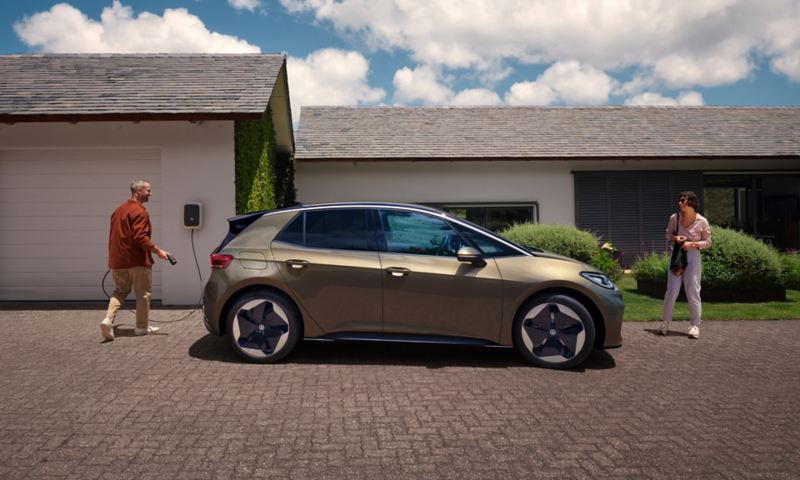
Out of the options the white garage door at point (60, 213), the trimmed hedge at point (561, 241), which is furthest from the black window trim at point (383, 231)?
the white garage door at point (60, 213)

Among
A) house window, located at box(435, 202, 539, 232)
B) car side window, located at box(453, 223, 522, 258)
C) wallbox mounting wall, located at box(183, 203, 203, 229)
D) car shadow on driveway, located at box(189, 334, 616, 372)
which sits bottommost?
car shadow on driveway, located at box(189, 334, 616, 372)

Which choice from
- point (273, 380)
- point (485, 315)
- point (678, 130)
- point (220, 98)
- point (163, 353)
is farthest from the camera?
point (678, 130)

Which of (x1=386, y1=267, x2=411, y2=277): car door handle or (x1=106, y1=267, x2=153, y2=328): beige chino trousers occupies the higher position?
(x1=386, y1=267, x2=411, y2=277): car door handle

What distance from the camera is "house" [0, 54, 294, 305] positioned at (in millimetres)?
9719

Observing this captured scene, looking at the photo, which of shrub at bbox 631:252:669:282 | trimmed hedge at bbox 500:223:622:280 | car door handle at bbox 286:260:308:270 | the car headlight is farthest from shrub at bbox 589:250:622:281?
car door handle at bbox 286:260:308:270

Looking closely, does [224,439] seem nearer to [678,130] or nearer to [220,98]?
[220,98]

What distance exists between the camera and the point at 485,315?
5777 millimetres

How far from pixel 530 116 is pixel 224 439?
18.5 meters

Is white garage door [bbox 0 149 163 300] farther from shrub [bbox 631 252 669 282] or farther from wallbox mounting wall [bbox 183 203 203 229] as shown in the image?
shrub [bbox 631 252 669 282]

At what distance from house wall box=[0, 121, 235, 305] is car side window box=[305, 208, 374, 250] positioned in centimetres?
413

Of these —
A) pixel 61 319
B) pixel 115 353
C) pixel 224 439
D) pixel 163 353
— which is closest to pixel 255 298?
pixel 163 353

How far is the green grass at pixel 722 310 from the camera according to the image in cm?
888

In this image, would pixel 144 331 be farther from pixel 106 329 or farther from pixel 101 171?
pixel 101 171

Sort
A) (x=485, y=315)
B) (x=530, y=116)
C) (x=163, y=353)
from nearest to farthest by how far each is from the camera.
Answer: (x=485, y=315) → (x=163, y=353) → (x=530, y=116)
